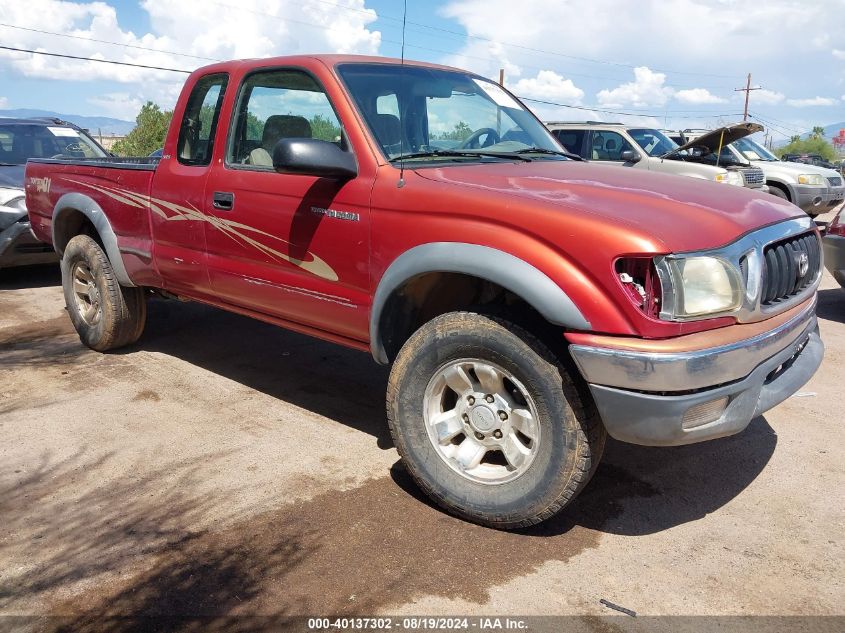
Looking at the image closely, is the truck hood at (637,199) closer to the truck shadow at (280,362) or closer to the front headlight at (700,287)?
the front headlight at (700,287)

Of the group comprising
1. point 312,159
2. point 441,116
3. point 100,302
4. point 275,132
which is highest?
point 441,116

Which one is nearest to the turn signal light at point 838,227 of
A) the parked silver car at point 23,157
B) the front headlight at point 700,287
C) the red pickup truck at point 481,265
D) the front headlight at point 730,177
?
the red pickup truck at point 481,265

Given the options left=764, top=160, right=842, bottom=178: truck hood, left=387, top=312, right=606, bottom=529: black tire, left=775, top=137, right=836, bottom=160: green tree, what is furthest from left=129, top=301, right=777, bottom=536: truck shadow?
left=775, top=137, right=836, bottom=160: green tree

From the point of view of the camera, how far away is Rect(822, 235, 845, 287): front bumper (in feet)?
21.8

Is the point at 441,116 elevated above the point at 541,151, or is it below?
above

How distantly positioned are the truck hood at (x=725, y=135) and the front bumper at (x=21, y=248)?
8387mm

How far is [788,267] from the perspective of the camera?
3.17 metres

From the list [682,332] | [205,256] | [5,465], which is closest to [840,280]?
[682,332]

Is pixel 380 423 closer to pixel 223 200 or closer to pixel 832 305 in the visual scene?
pixel 223 200

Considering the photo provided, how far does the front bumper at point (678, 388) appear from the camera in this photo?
263cm

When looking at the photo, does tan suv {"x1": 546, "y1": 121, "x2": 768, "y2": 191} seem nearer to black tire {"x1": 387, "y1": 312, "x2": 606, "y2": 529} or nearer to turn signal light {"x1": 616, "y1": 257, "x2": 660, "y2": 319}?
black tire {"x1": 387, "y1": 312, "x2": 606, "y2": 529}

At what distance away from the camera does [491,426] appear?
124 inches

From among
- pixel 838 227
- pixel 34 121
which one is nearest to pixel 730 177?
pixel 838 227

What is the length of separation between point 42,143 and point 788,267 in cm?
861
